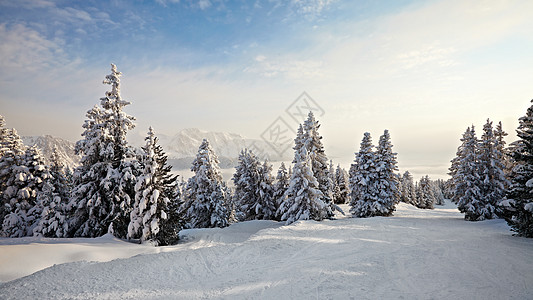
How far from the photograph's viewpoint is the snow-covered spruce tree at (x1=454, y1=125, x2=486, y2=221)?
2528 centimetres

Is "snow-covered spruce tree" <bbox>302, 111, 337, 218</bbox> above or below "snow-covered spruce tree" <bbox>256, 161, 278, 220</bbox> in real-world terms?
above

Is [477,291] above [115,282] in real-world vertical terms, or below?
above

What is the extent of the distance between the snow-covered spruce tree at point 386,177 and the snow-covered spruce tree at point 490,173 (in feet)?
28.2

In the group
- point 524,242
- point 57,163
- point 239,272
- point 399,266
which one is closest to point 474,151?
point 524,242

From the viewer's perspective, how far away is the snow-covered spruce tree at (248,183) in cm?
3469

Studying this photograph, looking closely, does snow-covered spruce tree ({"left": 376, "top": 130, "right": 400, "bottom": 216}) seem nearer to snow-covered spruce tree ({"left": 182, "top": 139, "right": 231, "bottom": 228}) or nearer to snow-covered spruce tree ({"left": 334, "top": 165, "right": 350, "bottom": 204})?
snow-covered spruce tree ({"left": 182, "top": 139, "right": 231, "bottom": 228})

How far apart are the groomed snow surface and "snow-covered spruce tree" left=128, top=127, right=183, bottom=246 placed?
9.87ft

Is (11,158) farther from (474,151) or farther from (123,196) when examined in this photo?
(474,151)


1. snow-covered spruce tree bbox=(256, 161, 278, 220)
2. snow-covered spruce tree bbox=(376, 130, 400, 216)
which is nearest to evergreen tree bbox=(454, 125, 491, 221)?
snow-covered spruce tree bbox=(376, 130, 400, 216)

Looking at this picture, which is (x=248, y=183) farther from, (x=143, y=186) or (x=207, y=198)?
(x=143, y=186)

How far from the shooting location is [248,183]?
34375 millimetres

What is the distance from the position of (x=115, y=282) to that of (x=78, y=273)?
1.65m

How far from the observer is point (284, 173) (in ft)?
117

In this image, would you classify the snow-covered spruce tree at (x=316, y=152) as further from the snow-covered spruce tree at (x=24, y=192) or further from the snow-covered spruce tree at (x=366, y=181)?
the snow-covered spruce tree at (x=24, y=192)
